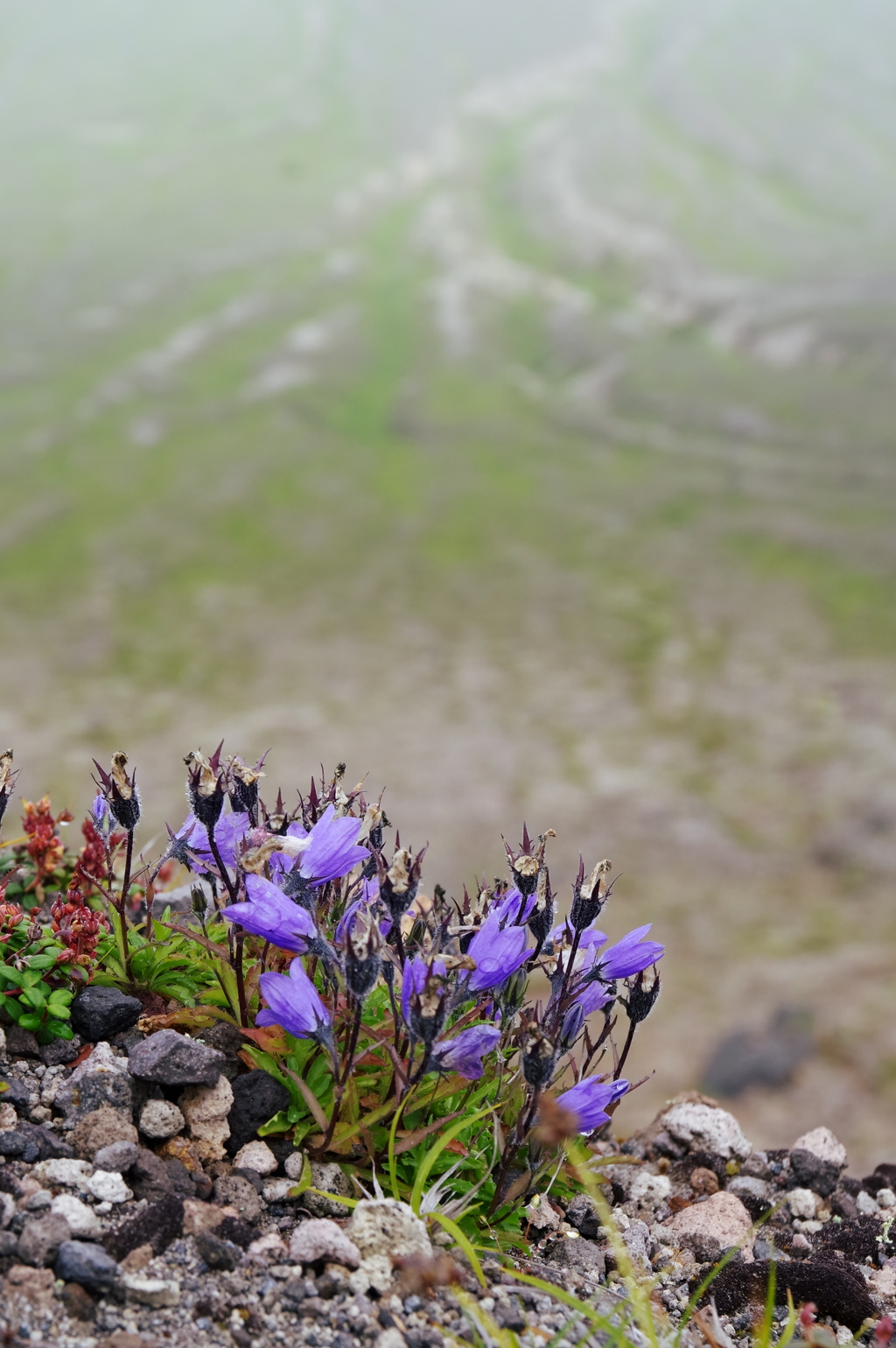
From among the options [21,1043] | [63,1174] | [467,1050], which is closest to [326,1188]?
[467,1050]

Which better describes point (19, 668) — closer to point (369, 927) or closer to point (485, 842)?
point (485, 842)

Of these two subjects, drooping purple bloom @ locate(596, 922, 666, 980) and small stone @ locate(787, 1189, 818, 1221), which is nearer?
drooping purple bloom @ locate(596, 922, 666, 980)

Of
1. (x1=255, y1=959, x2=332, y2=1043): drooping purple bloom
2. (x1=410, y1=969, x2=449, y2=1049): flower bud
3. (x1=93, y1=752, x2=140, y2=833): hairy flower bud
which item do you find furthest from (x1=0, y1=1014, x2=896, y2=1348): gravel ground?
(x1=93, y1=752, x2=140, y2=833): hairy flower bud

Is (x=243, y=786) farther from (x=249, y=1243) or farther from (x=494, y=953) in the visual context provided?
(x=249, y=1243)

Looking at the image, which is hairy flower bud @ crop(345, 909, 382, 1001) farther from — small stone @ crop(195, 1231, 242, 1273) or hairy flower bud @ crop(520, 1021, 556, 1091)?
small stone @ crop(195, 1231, 242, 1273)

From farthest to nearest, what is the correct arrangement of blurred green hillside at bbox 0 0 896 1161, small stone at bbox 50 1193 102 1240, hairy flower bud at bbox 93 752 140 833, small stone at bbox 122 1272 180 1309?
1. blurred green hillside at bbox 0 0 896 1161
2. hairy flower bud at bbox 93 752 140 833
3. small stone at bbox 50 1193 102 1240
4. small stone at bbox 122 1272 180 1309

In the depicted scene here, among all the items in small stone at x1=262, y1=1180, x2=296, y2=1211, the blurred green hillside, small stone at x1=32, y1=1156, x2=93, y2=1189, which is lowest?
small stone at x1=32, y1=1156, x2=93, y2=1189

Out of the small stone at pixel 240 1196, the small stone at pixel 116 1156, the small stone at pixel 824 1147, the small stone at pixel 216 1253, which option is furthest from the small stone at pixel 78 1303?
the small stone at pixel 824 1147
